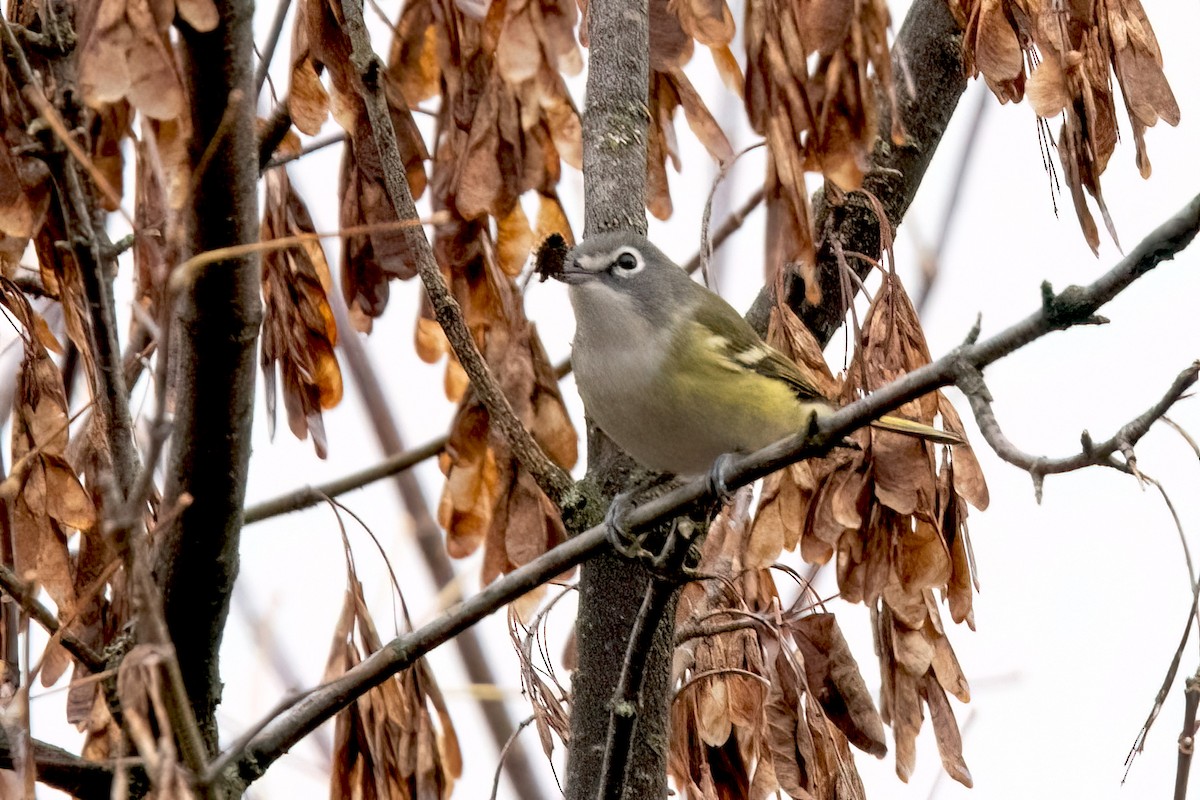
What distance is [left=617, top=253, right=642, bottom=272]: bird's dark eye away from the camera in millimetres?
3385

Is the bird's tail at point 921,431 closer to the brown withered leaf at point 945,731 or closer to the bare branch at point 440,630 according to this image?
the brown withered leaf at point 945,731

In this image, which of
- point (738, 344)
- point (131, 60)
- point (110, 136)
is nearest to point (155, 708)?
point (131, 60)

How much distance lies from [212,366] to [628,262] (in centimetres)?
149

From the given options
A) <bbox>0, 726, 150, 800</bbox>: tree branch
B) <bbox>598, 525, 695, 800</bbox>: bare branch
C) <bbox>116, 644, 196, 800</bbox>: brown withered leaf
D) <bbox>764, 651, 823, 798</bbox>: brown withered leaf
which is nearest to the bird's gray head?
<bbox>598, 525, 695, 800</bbox>: bare branch

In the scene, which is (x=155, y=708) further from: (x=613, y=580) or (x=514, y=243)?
(x=613, y=580)

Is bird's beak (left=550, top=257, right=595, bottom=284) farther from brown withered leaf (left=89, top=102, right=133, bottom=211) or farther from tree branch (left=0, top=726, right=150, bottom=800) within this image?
tree branch (left=0, top=726, right=150, bottom=800)

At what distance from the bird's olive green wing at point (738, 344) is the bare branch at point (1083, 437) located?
5.61 feet

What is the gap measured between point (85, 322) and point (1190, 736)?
1782 mm

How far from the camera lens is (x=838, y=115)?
2.08 meters

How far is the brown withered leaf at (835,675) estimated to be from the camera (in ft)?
9.74

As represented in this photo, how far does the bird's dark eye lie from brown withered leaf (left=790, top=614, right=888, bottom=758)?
101 centimetres

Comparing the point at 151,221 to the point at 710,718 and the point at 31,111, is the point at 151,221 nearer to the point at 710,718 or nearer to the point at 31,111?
the point at 31,111

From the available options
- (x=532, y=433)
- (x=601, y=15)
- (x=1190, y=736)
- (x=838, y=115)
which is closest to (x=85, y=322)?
(x=532, y=433)

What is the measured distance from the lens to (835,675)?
2986mm
